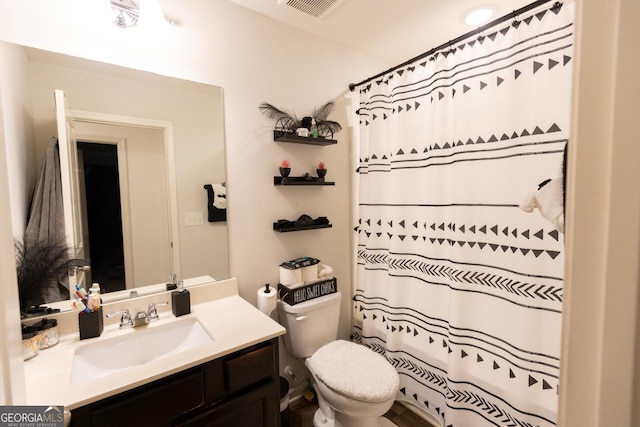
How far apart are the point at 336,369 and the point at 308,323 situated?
1.05ft

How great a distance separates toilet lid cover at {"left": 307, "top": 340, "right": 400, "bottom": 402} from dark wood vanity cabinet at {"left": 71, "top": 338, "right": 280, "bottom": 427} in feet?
1.00

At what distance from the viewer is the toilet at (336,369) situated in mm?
1329

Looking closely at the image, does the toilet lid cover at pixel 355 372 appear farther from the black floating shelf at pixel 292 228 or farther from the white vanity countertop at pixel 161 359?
the black floating shelf at pixel 292 228

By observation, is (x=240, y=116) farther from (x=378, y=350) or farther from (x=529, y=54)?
(x=378, y=350)

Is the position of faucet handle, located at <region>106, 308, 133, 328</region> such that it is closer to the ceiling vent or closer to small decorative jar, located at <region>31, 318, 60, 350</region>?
small decorative jar, located at <region>31, 318, 60, 350</region>

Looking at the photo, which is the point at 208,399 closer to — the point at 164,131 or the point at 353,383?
the point at 353,383

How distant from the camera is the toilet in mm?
1329

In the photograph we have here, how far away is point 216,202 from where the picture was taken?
5.21 ft

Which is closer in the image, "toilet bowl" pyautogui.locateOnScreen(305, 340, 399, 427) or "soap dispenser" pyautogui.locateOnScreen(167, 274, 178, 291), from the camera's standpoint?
"toilet bowl" pyautogui.locateOnScreen(305, 340, 399, 427)

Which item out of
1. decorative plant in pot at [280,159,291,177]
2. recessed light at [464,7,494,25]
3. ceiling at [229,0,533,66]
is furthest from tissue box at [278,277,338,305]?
recessed light at [464,7,494,25]

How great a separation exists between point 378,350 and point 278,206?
4.04 ft

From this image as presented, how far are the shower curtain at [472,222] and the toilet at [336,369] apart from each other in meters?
0.36

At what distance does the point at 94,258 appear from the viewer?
1.28m

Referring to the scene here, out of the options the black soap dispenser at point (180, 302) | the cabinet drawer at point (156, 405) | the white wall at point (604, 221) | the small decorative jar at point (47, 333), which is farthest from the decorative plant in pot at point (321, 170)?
the white wall at point (604, 221)
